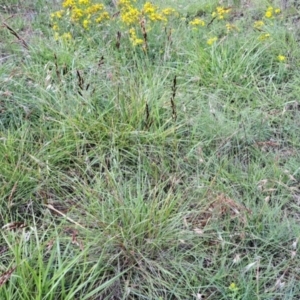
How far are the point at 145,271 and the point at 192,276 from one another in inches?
7.3

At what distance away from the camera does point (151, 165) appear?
2.37m

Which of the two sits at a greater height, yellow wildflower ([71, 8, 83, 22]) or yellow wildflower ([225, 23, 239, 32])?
yellow wildflower ([71, 8, 83, 22])

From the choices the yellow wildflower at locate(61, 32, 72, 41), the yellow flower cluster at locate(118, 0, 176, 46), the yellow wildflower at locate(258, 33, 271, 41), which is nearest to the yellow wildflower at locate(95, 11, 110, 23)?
A: the yellow flower cluster at locate(118, 0, 176, 46)

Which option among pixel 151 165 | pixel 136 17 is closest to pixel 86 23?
pixel 136 17

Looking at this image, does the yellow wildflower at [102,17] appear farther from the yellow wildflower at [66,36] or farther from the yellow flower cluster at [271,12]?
the yellow flower cluster at [271,12]

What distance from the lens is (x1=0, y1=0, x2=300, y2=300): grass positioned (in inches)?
72.7

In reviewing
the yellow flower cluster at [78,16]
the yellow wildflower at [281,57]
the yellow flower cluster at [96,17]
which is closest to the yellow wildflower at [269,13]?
the yellow wildflower at [281,57]

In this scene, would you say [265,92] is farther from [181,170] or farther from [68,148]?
[68,148]

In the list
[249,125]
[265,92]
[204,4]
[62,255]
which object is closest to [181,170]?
[249,125]

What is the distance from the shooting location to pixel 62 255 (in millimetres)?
1894

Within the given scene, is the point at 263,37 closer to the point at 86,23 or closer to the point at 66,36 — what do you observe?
the point at 86,23

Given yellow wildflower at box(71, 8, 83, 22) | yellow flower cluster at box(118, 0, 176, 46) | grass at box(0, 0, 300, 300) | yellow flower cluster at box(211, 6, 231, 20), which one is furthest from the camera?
yellow flower cluster at box(211, 6, 231, 20)

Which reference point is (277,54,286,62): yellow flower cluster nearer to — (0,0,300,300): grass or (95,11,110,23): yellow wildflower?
(0,0,300,300): grass

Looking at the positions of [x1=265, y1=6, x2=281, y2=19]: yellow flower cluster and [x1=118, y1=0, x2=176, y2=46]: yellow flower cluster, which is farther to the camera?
[x1=265, y1=6, x2=281, y2=19]: yellow flower cluster
